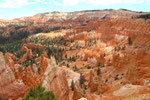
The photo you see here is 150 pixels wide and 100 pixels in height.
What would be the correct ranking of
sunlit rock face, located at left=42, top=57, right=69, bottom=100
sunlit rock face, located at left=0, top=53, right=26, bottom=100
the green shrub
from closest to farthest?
the green shrub → sunlit rock face, located at left=0, top=53, right=26, bottom=100 → sunlit rock face, located at left=42, top=57, right=69, bottom=100

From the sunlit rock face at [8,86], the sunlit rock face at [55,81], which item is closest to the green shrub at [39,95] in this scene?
the sunlit rock face at [55,81]

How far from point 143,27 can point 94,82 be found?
273 feet

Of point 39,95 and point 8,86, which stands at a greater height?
point 39,95

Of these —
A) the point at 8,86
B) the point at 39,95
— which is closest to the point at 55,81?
the point at 39,95

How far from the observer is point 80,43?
4796 inches

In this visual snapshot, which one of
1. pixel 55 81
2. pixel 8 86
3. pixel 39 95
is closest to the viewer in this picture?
pixel 39 95

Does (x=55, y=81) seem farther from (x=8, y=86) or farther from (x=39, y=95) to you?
(x=8, y=86)

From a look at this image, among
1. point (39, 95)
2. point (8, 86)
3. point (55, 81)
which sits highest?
point (39, 95)

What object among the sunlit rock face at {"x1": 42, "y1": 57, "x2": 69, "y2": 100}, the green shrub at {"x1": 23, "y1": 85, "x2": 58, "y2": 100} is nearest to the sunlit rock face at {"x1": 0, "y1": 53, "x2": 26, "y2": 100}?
the sunlit rock face at {"x1": 42, "y1": 57, "x2": 69, "y2": 100}

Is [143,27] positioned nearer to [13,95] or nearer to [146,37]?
[146,37]

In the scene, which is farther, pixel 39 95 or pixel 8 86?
pixel 8 86

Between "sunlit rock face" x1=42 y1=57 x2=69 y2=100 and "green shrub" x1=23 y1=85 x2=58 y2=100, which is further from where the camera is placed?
"sunlit rock face" x1=42 y1=57 x2=69 y2=100

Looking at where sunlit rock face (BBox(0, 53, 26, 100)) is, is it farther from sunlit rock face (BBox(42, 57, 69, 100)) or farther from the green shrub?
the green shrub

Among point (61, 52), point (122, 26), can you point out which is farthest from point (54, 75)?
point (122, 26)
